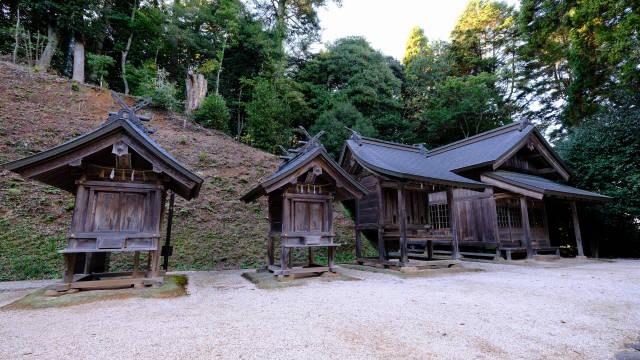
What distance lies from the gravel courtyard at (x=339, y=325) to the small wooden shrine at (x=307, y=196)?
4.81ft

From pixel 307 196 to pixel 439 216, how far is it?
782 centimetres

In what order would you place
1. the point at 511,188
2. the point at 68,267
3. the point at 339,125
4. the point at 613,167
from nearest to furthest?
the point at 68,267 → the point at 511,188 → the point at 613,167 → the point at 339,125

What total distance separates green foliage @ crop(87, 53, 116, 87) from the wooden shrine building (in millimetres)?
17086

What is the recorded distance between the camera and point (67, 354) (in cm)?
287

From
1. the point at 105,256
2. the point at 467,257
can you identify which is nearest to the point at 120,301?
the point at 105,256

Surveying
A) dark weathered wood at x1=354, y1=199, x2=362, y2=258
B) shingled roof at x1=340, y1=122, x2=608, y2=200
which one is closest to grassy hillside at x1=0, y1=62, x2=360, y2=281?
dark weathered wood at x1=354, y1=199, x2=362, y2=258

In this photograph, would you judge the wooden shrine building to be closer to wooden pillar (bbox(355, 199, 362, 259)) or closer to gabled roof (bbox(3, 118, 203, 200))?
wooden pillar (bbox(355, 199, 362, 259))

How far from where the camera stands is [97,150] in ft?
18.9

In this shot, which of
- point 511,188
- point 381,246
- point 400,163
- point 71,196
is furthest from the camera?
point 400,163

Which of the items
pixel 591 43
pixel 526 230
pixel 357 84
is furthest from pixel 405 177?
pixel 357 84

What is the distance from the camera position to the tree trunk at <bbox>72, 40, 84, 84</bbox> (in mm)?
18734

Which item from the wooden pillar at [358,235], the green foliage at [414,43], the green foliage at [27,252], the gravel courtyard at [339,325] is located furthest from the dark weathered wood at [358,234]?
the green foliage at [414,43]

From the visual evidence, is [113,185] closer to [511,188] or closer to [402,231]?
[402,231]

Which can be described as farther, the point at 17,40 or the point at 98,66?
the point at 98,66
